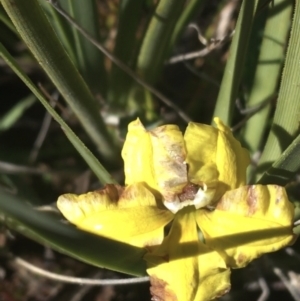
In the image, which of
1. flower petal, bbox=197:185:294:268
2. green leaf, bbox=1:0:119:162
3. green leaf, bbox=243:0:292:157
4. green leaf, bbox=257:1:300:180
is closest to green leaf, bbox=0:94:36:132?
green leaf, bbox=1:0:119:162

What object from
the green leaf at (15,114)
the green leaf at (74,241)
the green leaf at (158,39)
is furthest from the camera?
the green leaf at (15,114)

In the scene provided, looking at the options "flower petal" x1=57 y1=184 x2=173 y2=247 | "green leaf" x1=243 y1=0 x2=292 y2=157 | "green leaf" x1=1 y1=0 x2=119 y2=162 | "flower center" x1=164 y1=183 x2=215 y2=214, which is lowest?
"flower petal" x1=57 y1=184 x2=173 y2=247

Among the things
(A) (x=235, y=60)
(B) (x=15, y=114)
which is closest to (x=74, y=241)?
(A) (x=235, y=60)

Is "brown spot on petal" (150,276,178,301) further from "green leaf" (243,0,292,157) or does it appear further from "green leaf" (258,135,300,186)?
"green leaf" (243,0,292,157)

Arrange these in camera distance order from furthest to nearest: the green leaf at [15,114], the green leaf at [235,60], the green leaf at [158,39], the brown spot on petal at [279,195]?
the green leaf at [15,114] < the green leaf at [158,39] < the green leaf at [235,60] < the brown spot on petal at [279,195]

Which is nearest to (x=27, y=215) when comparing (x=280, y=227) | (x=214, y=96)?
(x=280, y=227)

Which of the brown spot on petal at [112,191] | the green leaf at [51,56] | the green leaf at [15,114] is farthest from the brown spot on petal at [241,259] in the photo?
the green leaf at [15,114]

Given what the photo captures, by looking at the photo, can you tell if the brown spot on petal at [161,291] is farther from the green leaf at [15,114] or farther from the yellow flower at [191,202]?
the green leaf at [15,114]

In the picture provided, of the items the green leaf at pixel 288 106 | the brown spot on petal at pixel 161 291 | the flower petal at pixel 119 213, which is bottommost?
the brown spot on petal at pixel 161 291
